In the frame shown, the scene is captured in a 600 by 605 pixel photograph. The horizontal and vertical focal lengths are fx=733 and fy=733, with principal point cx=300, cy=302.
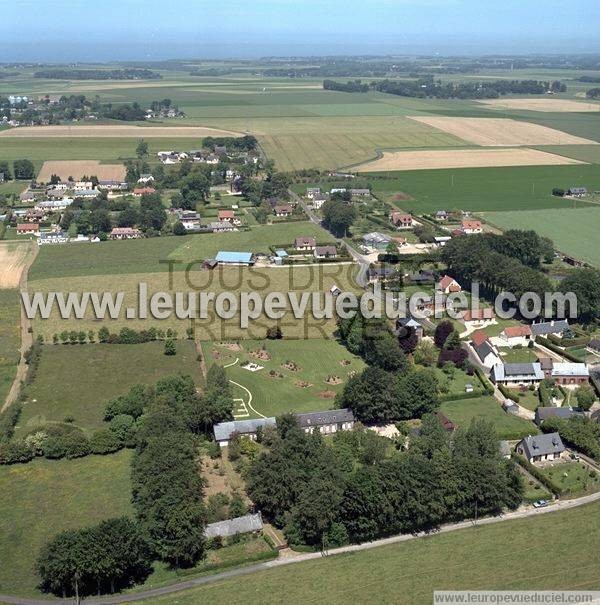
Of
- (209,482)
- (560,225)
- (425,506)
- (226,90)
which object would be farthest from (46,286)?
(226,90)

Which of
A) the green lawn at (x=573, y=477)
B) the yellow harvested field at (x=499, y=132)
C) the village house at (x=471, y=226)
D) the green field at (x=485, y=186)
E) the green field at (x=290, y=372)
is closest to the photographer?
the green lawn at (x=573, y=477)

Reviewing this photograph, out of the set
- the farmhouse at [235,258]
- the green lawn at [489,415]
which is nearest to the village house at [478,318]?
the green lawn at [489,415]

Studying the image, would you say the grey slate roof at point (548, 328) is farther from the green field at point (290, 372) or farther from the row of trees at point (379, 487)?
the row of trees at point (379, 487)

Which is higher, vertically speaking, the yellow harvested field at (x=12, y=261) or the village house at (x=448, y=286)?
the village house at (x=448, y=286)

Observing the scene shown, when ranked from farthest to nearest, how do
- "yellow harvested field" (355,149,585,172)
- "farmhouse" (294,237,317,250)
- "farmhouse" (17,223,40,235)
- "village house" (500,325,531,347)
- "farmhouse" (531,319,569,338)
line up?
"yellow harvested field" (355,149,585,172)
"farmhouse" (17,223,40,235)
"farmhouse" (294,237,317,250)
"farmhouse" (531,319,569,338)
"village house" (500,325,531,347)

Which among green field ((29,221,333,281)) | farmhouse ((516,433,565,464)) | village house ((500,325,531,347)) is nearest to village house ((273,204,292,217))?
green field ((29,221,333,281))

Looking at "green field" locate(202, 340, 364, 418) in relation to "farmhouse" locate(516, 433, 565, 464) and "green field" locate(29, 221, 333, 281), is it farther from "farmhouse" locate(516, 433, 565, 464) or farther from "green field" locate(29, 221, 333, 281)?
"green field" locate(29, 221, 333, 281)

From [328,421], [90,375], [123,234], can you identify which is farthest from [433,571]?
[123,234]
